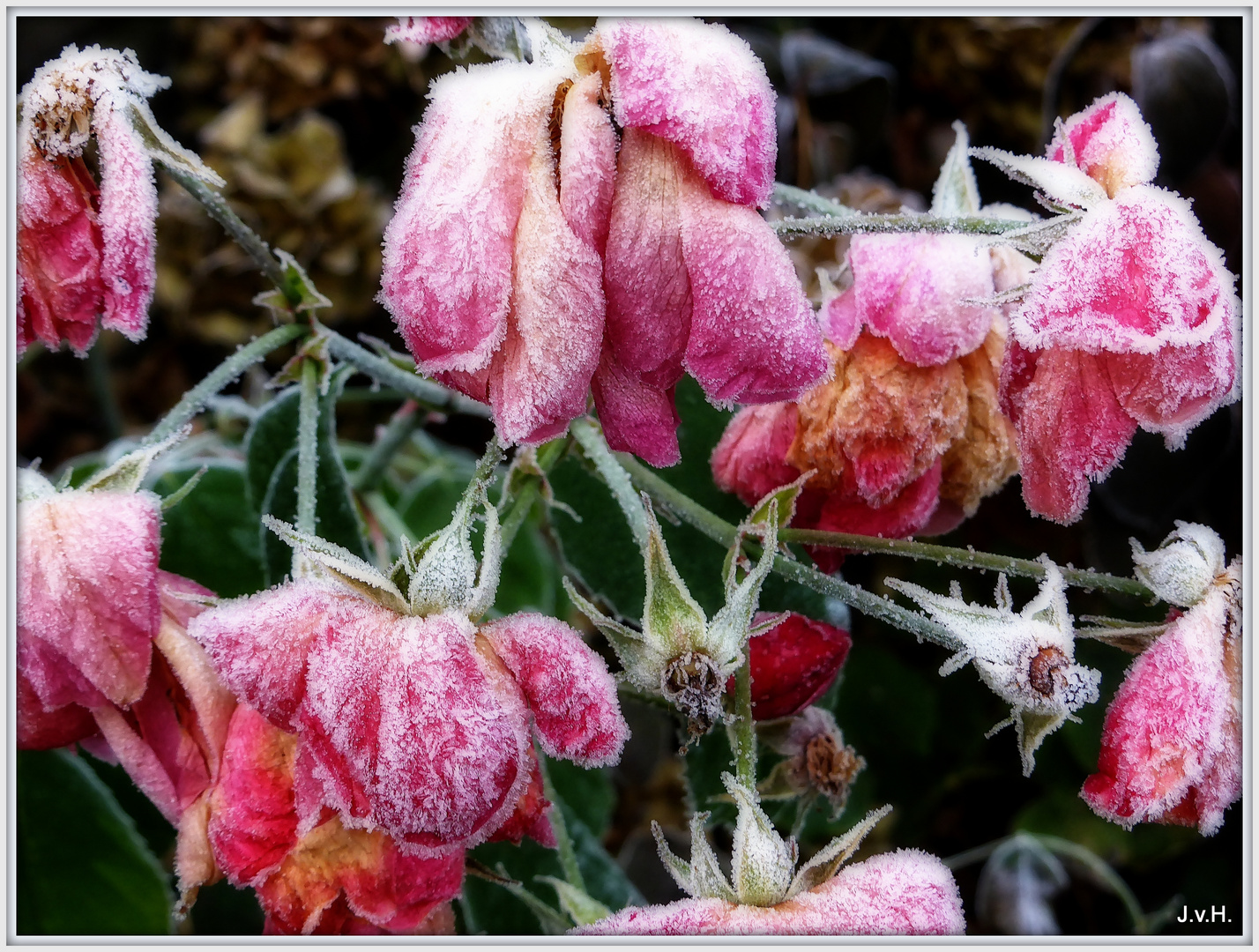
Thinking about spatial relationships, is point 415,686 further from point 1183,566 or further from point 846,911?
point 1183,566

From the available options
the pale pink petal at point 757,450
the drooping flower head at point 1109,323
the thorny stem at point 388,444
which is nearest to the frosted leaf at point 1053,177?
the drooping flower head at point 1109,323

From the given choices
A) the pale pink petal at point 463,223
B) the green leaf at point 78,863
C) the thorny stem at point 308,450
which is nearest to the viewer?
the pale pink petal at point 463,223

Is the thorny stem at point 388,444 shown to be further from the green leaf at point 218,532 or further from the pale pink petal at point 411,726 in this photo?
the pale pink petal at point 411,726

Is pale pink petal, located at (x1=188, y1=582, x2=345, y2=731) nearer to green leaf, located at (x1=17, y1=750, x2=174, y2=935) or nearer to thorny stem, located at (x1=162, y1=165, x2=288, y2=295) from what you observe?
thorny stem, located at (x1=162, y1=165, x2=288, y2=295)

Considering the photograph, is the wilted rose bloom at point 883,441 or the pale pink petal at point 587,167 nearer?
the pale pink petal at point 587,167

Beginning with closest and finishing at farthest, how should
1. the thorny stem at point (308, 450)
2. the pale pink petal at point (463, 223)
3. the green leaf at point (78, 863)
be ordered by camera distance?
the pale pink petal at point (463, 223) → the thorny stem at point (308, 450) → the green leaf at point (78, 863)

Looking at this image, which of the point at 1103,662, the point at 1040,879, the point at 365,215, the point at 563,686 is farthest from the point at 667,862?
the point at 365,215

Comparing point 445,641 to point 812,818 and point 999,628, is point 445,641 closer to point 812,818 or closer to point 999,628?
point 999,628
